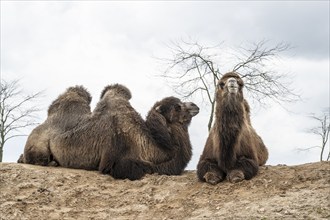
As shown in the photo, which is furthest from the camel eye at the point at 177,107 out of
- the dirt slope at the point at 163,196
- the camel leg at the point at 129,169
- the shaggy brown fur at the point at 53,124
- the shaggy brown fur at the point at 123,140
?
the dirt slope at the point at 163,196

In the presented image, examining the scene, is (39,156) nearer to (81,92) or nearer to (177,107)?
(81,92)

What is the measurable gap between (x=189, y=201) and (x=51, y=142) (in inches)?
155

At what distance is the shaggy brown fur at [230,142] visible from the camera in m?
8.88

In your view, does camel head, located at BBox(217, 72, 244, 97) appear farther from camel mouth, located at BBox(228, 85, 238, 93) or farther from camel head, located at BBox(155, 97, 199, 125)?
camel head, located at BBox(155, 97, 199, 125)

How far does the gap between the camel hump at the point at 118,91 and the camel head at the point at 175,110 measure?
2.17ft

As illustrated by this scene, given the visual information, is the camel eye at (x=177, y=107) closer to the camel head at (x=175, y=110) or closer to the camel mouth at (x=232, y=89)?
the camel head at (x=175, y=110)

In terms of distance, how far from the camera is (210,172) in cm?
910

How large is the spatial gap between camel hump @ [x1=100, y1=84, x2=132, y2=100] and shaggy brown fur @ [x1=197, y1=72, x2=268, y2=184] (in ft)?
9.56

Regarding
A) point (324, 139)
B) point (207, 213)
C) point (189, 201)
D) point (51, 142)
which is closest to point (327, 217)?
point (207, 213)

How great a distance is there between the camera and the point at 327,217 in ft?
23.2


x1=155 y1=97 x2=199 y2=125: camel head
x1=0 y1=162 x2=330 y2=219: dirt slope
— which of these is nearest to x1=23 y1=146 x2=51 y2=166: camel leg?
x1=0 y1=162 x2=330 y2=219: dirt slope

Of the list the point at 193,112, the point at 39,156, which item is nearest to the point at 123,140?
the point at 193,112

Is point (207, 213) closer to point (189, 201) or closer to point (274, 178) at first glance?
point (189, 201)

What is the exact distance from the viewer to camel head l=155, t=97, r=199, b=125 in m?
11.5
